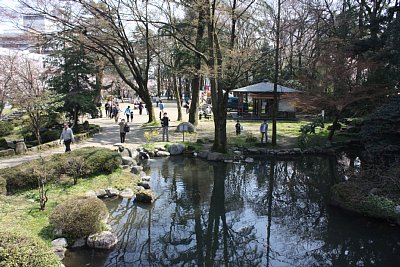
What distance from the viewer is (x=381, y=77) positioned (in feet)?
56.1

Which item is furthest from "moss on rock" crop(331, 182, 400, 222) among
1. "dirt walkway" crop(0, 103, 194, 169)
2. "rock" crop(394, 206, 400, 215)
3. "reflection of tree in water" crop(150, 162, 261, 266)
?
"dirt walkway" crop(0, 103, 194, 169)

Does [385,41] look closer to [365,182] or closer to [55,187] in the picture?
[365,182]

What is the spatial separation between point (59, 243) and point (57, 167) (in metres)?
4.55

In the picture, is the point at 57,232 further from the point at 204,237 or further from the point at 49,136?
the point at 49,136

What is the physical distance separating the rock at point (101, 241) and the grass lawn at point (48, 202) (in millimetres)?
939

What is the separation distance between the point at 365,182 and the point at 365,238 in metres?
2.46

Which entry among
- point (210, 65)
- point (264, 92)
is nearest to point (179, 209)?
point (210, 65)

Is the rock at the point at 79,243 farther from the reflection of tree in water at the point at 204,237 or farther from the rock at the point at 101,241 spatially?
the reflection of tree in water at the point at 204,237

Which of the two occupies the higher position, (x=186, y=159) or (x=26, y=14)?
(x=26, y=14)

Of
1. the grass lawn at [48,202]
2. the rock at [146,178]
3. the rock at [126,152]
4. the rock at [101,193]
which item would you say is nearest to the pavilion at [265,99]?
the rock at [126,152]

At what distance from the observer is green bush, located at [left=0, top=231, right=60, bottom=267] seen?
5879 mm

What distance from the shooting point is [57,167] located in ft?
38.4

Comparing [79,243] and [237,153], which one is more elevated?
[237,153]

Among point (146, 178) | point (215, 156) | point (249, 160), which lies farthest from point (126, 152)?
point (249, 160)
